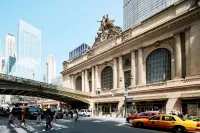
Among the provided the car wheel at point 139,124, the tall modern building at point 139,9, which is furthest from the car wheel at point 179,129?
the tall modern building at point 139,9

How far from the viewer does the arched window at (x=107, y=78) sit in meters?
55.7

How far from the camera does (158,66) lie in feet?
136

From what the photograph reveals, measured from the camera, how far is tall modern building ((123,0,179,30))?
331ft

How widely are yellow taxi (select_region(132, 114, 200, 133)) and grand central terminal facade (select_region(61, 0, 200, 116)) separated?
472 inches

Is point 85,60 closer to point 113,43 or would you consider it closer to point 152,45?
point 113,43

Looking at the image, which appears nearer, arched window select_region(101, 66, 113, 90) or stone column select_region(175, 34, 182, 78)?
stone column select_region(175, 34, 182, 78)

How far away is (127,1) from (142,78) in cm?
10495

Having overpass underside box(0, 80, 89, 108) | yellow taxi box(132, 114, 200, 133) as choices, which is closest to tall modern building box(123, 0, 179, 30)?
overpass underside box(0, 80, 89, 108)

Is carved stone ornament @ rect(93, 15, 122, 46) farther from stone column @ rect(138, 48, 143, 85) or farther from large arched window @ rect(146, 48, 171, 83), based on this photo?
large arched window @ rect(146, 48, 171, 83)

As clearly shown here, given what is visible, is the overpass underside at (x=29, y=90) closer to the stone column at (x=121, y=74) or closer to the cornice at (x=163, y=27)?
the stone column at (x=121, y=74)

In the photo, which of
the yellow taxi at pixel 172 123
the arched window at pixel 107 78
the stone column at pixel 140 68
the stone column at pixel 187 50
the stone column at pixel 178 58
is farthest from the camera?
the arched window at pixel 107 78

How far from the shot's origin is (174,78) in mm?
35938

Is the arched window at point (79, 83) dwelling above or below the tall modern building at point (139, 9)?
below

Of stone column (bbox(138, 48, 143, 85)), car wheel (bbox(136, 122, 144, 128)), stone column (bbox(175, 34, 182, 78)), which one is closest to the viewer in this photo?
car wheel (bbox(136, 122, 144, 128))
